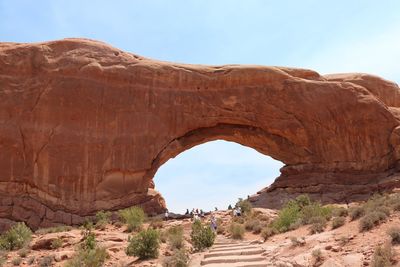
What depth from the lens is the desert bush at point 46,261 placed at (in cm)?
1377

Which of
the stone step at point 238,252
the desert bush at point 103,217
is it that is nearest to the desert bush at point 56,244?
the stone step at point 238,252

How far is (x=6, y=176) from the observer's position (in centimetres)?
2620

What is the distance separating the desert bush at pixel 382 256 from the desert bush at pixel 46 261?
31.5ft

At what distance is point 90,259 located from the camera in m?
12.6

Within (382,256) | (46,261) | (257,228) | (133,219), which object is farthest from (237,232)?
(382,256)

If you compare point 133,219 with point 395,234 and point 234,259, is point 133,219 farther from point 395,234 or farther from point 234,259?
point 395,234

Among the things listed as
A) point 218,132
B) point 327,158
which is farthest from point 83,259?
point 327,158

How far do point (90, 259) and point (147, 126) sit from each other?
16.8 m

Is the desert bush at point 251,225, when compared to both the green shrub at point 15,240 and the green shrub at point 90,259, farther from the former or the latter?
the green shrub at point 15,240

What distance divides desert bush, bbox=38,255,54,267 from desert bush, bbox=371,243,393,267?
9.60m

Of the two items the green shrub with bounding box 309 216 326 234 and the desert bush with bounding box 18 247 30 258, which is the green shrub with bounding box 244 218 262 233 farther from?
the desert bush with bounding box 18 247 30 258

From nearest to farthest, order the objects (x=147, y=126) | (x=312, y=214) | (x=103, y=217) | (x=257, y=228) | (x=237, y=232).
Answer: (x=312, y=214) < (x=237, y=232) < (x=257, y=228) < (x=103, y=217) < (x=147, y=126)

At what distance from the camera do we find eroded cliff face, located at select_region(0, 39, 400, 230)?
26.6m

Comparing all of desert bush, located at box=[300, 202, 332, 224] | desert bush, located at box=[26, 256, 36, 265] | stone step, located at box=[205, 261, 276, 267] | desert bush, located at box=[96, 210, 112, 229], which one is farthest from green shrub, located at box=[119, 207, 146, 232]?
stone step, located at box=[205, 261, 276, 267]
